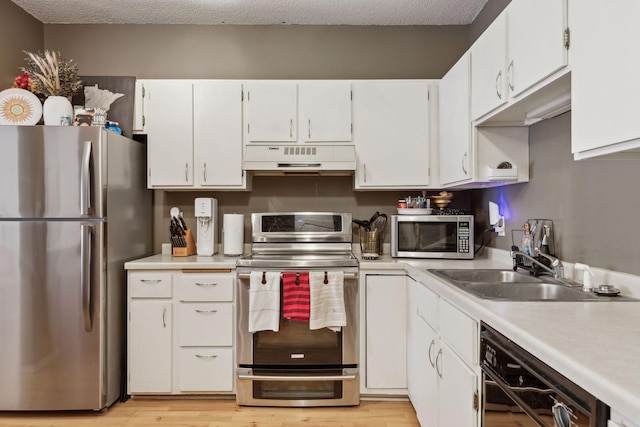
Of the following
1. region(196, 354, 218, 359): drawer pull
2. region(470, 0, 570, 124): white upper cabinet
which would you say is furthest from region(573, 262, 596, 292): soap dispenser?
region(196, 354, 218, 359): drawer pull

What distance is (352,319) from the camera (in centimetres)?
260

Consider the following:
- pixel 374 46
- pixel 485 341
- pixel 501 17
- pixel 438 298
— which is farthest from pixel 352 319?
pixel 374 46

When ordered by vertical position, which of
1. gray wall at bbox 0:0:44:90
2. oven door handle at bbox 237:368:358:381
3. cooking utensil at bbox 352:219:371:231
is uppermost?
gray wall at bbox 0:0:44:90

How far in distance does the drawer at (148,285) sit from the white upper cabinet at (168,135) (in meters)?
0.68

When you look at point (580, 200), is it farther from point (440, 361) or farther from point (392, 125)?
point (392, 125)

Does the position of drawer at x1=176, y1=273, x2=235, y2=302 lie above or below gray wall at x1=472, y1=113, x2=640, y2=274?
below

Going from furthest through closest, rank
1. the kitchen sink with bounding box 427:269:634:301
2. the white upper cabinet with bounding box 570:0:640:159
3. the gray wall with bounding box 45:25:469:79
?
1. the gray wall with bounding box 45:25:469:79
2. the kitchen sink with bounding box 427:269:634:301
3. the white upper cabinet with bounding box 570:0:640:159

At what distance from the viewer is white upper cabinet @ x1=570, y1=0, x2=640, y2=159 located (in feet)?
3.42

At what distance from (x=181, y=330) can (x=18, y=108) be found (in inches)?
70.1

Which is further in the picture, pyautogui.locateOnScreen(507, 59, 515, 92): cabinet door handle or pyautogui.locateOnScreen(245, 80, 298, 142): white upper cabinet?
pyautogui.locateOnScreen(245, 80, 298, 142): white upper cabinet

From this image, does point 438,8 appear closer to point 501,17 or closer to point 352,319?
point 501,17

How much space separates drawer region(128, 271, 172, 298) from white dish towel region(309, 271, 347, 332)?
947 mm

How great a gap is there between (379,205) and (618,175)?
182 cm

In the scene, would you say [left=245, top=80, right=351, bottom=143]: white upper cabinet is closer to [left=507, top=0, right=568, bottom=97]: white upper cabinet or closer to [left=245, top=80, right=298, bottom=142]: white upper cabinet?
[left=245, top=80, right=298, bottom=142]: white upper cabinet
